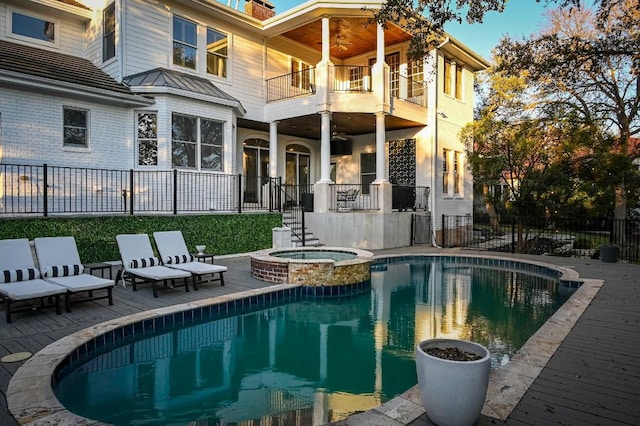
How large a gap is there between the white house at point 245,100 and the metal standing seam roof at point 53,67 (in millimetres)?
69

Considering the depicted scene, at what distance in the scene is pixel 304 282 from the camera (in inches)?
328

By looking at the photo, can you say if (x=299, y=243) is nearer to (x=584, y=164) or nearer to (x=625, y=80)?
(x=584, y=164)

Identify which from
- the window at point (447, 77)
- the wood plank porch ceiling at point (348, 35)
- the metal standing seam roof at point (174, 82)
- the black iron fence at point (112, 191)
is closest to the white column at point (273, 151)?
the black iron fence at point (112, 191)

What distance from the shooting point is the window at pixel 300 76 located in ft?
55.5

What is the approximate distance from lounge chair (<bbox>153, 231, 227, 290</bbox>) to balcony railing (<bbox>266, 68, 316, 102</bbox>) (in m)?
8.58

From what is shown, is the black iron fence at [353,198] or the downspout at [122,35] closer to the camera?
the downspout at [122,35]

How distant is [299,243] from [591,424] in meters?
11.0

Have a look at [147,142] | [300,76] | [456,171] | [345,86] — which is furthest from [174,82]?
[456,171]

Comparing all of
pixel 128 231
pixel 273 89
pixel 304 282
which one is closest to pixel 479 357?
pixel 304 282

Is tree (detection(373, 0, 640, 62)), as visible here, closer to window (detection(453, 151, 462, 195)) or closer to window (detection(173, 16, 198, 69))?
window (detection(173, 16, 198, 69))

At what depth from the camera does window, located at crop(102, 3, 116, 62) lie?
12688mm

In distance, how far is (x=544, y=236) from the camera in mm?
18078

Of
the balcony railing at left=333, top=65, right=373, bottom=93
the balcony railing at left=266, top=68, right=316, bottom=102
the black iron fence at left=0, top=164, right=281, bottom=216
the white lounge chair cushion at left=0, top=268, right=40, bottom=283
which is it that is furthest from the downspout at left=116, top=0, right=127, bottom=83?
the balcony railing at left=333, top=65, right=373, bottom=93

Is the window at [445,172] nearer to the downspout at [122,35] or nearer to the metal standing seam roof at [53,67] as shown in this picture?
the metal standing seam roof at [53,67]
